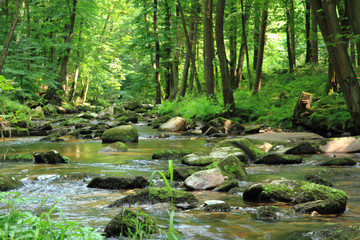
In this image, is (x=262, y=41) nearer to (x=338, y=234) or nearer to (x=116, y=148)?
(x=116, y=148)

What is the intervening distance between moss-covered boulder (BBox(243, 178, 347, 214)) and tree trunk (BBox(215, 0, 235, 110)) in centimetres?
1090

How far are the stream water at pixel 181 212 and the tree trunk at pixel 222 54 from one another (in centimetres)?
662

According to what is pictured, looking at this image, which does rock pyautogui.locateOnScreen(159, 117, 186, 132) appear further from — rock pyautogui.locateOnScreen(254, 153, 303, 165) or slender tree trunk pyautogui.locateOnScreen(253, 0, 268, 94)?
rock pyautogui.locateOnScreen(254, 153, 303, 165)

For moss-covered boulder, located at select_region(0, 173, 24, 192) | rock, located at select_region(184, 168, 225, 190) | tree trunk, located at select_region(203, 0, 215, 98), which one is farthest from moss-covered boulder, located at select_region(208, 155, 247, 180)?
tree trunk, located at select_region(203, 0, 215, 98)

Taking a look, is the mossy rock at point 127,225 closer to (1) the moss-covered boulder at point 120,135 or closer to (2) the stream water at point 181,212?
(2) the stream water at point 181,212

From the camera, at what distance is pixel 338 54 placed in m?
9.88

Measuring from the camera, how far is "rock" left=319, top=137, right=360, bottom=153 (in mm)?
8906

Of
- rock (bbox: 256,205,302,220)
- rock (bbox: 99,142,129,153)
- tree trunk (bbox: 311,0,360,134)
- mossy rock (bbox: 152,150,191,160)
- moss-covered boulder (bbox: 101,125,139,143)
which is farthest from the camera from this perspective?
moss-covered boulder (bbox: 101,125,139,143)

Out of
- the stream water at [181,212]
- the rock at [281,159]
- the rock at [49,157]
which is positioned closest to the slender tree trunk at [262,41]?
the stream water at [181,212]

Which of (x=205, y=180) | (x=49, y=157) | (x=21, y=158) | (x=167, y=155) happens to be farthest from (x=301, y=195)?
(x=21, y=158)

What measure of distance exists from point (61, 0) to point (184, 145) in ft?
62.8

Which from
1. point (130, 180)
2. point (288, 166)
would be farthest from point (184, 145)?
point (130, 180)

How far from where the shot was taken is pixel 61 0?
84.3 feet

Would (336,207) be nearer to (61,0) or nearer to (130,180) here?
(130,180)
